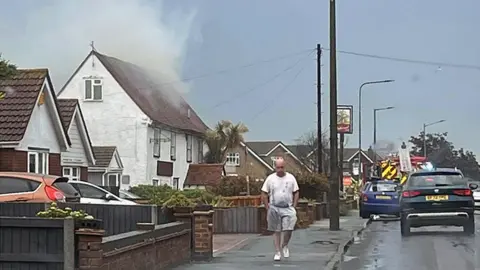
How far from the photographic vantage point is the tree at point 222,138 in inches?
2261

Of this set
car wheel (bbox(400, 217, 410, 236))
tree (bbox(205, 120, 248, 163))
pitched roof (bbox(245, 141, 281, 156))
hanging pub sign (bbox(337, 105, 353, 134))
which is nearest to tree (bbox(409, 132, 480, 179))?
pitched roof (bbox(245, 141, 281, 156))

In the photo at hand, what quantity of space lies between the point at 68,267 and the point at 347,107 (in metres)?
29.5

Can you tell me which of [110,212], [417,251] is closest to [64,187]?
[110,212]

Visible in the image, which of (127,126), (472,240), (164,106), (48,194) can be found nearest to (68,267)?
(48,194)

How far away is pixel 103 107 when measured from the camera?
47.4 meters

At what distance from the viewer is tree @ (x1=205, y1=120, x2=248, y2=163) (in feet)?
188

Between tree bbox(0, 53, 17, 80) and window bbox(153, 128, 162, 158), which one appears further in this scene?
window bbox(153, 128, 162, 158)

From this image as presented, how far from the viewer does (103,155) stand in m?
42.6

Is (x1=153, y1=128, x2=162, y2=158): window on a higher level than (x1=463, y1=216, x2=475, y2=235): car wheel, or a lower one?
higher

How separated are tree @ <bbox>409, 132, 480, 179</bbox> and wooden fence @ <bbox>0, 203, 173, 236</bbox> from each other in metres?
93.8

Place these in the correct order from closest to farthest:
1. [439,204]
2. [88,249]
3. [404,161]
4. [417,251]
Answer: [88,249], [417,251], [439,204], [404,161]

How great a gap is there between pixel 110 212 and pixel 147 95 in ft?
120

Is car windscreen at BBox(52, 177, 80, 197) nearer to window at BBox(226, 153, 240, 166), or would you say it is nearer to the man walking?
the man walking

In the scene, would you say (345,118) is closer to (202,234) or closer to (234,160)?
(202,234)
